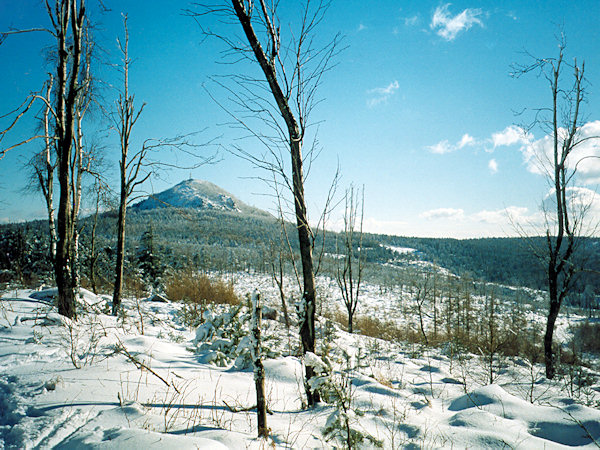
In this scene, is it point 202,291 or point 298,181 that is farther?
point 202,291

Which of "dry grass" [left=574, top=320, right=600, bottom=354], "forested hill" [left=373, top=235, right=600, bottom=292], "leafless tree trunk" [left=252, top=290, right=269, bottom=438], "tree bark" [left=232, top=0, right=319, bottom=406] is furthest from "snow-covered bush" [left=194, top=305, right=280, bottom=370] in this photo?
"forested hill" [left=373, top=235, right=600, bottom=292]

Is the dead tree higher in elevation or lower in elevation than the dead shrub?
higher

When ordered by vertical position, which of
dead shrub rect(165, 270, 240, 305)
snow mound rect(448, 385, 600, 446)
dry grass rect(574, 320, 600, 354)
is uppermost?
snow mound rect(448, 385, 600, 446)

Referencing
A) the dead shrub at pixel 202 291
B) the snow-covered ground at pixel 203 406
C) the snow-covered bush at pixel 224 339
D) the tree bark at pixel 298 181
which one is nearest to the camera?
the snow-covered ground at pixel 203 406

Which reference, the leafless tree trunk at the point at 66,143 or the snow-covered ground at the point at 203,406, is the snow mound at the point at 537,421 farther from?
the leafless tree trunk at the point at 66,143

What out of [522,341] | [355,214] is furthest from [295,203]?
[522,341]

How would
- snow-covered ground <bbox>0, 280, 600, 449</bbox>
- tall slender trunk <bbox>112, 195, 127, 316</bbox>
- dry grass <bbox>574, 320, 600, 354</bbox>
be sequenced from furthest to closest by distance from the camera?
1. dry grass <bbox>574, 320, 600, 354</bbox>
2. tall slender trunk <bbox>112, 195, 127, 316</bbox>
3. snow-covered ground <bbox>0, 280, 600, 449</bbox>

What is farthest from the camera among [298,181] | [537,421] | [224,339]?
[224,339]

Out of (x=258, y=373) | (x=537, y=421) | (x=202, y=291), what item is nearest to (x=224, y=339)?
(x=258, y=373)

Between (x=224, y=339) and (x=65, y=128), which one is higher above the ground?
(x=65, y=128)

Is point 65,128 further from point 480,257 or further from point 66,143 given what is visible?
point 480,257

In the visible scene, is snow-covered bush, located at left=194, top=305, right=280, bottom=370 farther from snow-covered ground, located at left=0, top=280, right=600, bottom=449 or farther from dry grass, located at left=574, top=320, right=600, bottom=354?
dry grass, located at left=574, top=320, right=600, bottom=354

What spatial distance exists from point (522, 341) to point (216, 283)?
17.3 metres

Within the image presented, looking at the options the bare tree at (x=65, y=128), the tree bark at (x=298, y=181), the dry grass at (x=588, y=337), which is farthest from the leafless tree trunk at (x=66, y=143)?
the dry grass at (x=588, y=337)
